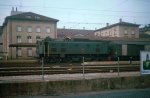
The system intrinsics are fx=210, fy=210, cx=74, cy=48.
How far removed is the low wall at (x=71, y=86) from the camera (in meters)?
10.3

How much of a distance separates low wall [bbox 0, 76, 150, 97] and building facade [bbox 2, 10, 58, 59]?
143 feet

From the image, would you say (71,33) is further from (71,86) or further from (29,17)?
(71,86)

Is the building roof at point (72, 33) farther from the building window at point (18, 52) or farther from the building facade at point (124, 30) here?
the building window at point (18, 52)

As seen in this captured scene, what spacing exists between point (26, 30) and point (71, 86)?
4789 centimetres

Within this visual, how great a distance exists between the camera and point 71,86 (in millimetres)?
11234

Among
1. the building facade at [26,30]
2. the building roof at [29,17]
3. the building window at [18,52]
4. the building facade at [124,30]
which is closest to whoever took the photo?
the building window at [18,52]

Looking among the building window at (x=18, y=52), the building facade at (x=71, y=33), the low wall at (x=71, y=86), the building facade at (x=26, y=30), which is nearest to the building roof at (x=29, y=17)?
the building facade at (x=26, y=30)

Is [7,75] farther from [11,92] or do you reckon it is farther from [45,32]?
[45,32]

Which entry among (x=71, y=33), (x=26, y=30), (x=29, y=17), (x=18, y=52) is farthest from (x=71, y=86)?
(x=71, y=33)

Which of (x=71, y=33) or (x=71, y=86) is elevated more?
(x=71, y=33)

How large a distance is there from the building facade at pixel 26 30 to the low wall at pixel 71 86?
43665 mm

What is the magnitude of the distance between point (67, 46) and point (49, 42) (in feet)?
9.08

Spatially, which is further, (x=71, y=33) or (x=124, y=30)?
(x=71, y=33)

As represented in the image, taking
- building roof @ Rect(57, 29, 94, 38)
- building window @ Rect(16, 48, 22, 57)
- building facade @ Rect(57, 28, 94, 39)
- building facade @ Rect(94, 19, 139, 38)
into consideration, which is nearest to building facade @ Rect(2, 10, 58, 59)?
building window @ Rect(16, 48, 22, 57)
